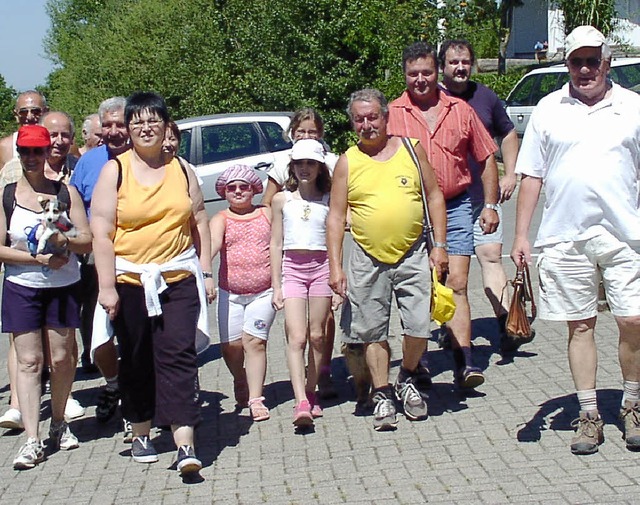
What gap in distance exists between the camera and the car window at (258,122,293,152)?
14.2 m

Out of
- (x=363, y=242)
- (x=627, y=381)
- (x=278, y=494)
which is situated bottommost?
(x=278, y=494)

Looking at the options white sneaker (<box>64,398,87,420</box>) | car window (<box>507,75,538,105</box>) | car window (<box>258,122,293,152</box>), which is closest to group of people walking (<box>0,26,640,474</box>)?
white sneaker (<box>64,398,87,420</box>)

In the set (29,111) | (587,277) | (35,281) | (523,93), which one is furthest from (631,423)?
(523,93)

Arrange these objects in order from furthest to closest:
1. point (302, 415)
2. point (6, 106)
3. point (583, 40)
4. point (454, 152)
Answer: point (6, 106)
point (454, 152)
point (302, 415)
point (583, 40)

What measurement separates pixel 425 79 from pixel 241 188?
1.33 metres

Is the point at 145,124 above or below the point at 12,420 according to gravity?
above

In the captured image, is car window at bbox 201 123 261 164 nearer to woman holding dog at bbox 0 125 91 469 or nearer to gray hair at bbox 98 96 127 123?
gray hair at bbox 98 96 127 123

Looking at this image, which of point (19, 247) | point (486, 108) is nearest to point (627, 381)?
point (486, 108)

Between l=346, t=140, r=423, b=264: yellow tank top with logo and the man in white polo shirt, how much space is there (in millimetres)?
735

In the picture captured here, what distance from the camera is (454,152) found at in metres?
6.71

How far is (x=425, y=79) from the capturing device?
21.7ft

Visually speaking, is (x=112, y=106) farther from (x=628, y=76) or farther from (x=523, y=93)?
(x=523, y=93)

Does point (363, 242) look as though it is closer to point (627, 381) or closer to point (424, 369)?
A: point (424, 369)

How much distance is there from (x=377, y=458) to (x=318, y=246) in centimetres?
139
